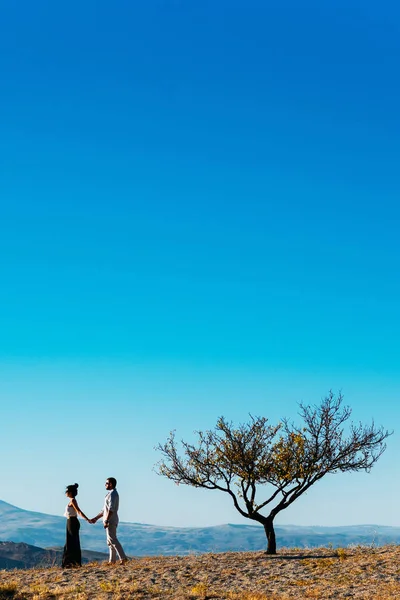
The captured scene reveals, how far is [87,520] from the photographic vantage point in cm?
2467

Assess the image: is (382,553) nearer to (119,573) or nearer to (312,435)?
(312,435)

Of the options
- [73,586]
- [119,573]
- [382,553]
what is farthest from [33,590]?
[382,553]

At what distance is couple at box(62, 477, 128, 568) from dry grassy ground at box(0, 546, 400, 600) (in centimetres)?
67

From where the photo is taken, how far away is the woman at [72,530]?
25.7 meters

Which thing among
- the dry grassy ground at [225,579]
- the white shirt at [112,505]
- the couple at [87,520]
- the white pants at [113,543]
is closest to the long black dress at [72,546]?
the couple at [87,520]

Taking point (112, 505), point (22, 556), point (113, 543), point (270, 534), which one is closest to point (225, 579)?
point (112, 505)

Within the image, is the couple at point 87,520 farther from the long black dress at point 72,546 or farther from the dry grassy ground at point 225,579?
the dry grassy ground at point 225,579

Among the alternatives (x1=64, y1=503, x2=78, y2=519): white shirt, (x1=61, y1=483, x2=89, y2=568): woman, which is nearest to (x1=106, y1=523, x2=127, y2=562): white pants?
(x1=61, y1=483, x2=89, y2=568): woman

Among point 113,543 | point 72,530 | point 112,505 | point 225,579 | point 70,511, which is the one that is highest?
point 112,505

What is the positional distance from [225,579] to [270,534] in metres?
7.72

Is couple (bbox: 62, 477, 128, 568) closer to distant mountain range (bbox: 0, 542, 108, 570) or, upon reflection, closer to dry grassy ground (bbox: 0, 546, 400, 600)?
dry grassy ground (bbox: 0, 546, 400, 600)

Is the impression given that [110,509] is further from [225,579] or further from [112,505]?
[225,579]

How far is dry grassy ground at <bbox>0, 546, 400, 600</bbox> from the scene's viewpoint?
20.3 m

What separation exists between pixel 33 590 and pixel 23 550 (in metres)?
137
